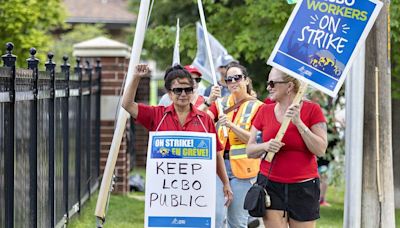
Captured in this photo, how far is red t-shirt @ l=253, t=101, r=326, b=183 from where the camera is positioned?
23.6 ft

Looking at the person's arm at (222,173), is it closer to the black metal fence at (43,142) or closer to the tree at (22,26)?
the black metal fence at (43,142)

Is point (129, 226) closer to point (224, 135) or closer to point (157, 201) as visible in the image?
point (224, 135)

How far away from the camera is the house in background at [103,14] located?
47.4m

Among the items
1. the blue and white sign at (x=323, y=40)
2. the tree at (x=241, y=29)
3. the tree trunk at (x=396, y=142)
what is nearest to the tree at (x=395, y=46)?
the tree trunk at (x=396, y=142)

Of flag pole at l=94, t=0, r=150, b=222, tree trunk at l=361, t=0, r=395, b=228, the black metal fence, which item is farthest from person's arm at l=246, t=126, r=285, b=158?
tree trunk at l=361, t=0, r=395, b=228

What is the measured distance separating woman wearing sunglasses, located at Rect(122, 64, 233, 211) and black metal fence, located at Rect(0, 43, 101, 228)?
853 mm

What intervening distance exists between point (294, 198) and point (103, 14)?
4278 cm

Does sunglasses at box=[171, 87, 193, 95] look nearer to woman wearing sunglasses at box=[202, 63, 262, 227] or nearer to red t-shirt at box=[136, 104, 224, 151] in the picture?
red t-shirt at box=[136, 104, 224, 151]

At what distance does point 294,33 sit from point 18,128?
Result: 2.19 metres

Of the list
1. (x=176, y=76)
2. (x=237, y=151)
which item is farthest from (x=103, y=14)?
(x=176, y=76)

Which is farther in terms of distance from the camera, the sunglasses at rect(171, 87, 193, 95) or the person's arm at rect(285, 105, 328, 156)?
the sunglasses at rect(171, 87, 193, 95)

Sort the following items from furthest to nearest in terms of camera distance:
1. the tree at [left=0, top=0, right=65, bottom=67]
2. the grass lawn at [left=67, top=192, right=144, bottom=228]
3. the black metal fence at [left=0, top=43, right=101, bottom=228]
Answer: the tree at [left=0, top=0, right=65, bottom=67], the grass lawn at [left=67, top=192, right=144, bottom=228], the black metal fence at [left=0, top=43, right=101, bottom=228]

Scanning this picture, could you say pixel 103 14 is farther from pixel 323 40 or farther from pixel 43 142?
pixel 323 40

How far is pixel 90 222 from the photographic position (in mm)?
11805
